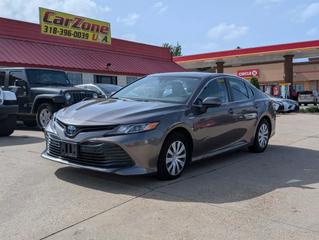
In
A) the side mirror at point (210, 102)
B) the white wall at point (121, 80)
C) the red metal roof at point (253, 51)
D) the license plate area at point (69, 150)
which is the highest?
the red metal roof at point (253, 51)

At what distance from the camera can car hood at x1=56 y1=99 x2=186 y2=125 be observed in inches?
222

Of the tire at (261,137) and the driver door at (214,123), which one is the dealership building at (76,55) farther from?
the driver door at (214,123)

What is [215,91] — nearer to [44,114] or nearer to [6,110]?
[6,110]

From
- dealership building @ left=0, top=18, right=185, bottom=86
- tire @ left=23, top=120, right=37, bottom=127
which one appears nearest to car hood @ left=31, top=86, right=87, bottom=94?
tire @ left=23, top=120, right=37, bottom=127

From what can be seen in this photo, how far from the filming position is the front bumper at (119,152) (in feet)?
17.9

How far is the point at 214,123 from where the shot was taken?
22.5 feet

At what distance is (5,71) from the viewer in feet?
41.3

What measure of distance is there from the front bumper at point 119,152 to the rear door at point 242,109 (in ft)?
7.57

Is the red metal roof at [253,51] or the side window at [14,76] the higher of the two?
the red metal roof at [253,51]

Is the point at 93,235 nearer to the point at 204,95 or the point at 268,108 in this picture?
the point at 204,95

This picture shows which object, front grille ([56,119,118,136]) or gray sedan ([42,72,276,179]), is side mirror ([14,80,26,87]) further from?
front grille ([56,119,118,136])

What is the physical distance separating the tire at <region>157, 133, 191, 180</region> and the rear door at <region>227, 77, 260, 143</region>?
1582 millimetres

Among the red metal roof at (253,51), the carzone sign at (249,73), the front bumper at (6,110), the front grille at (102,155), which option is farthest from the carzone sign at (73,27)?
the carzone sign at (249,73)

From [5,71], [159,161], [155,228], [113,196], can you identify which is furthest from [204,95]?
[5,71]
